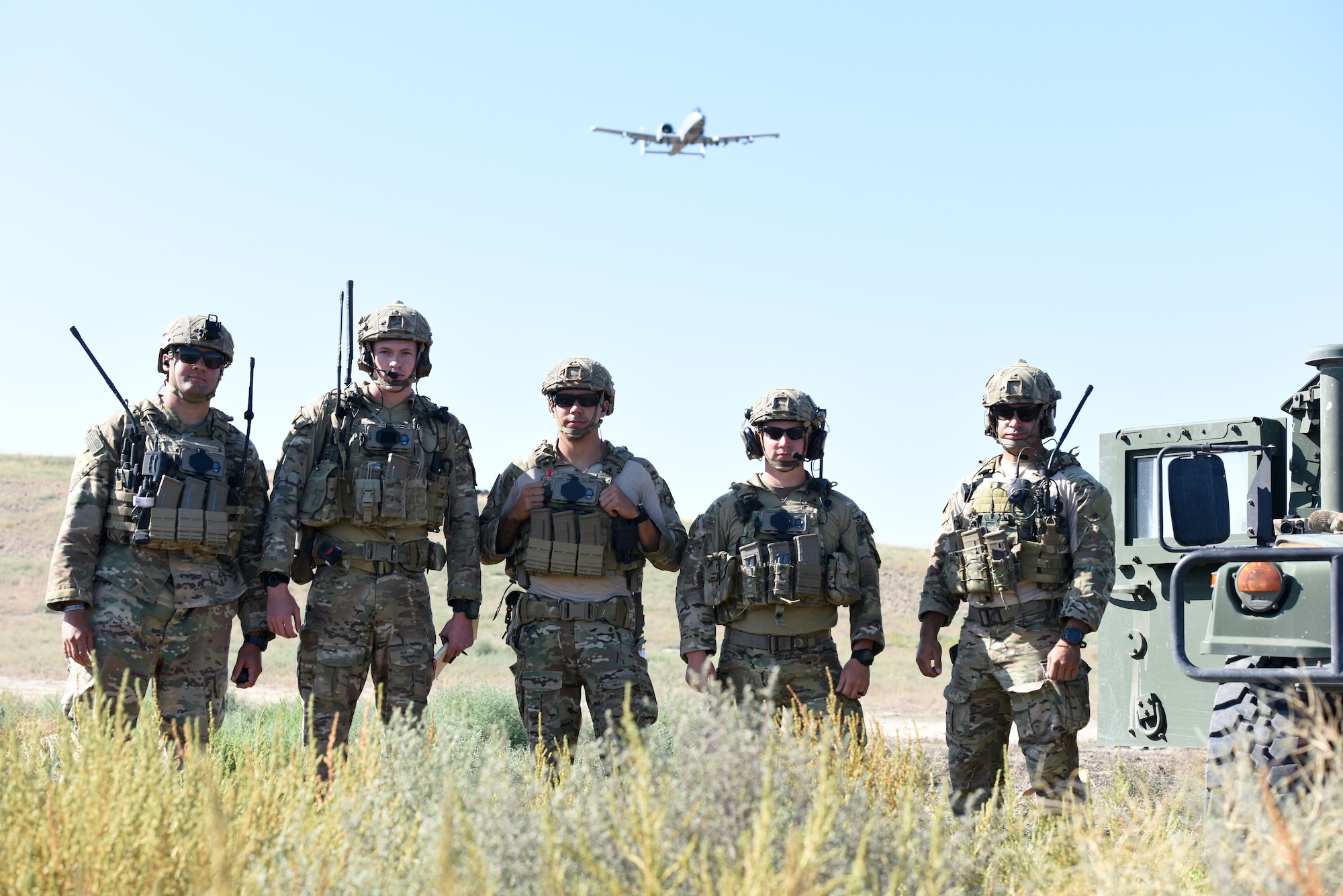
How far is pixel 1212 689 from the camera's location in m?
6.82

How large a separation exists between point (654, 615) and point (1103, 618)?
26.4 metres

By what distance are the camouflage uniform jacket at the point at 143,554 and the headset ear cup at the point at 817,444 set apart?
2694 millimetres

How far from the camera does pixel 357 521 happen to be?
5688 mm

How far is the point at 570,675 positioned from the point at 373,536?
3.74ft

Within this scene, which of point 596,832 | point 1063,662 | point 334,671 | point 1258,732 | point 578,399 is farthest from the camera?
point 578,399

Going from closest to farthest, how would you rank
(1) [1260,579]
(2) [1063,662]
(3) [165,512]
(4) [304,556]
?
1. (1) [1260,579]
2. (2) [1063,662]
3. (3) [165,512]
4. (4) [304,556]

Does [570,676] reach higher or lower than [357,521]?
lower

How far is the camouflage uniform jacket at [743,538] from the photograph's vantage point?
589 centimetres

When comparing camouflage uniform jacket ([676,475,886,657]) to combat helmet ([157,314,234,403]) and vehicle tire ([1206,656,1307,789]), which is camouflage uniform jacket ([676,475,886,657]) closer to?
vehicle tire ([1206,656,1307,789])

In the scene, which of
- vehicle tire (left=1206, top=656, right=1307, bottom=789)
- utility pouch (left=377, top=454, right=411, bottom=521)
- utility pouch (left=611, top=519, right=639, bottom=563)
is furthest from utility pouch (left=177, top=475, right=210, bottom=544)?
vehicle tire (left=1206, top=656, right=1307, bottom=789)

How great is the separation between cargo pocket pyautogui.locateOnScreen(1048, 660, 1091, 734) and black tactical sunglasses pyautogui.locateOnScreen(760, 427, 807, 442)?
1645 millimetres

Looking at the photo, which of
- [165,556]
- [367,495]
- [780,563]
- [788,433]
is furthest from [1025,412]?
[165,556]

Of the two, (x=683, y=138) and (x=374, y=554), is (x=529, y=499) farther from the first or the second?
(x=683, y=138)

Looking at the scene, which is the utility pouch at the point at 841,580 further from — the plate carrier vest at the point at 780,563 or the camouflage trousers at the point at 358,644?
the camouflage trousers at the point at 358,644
